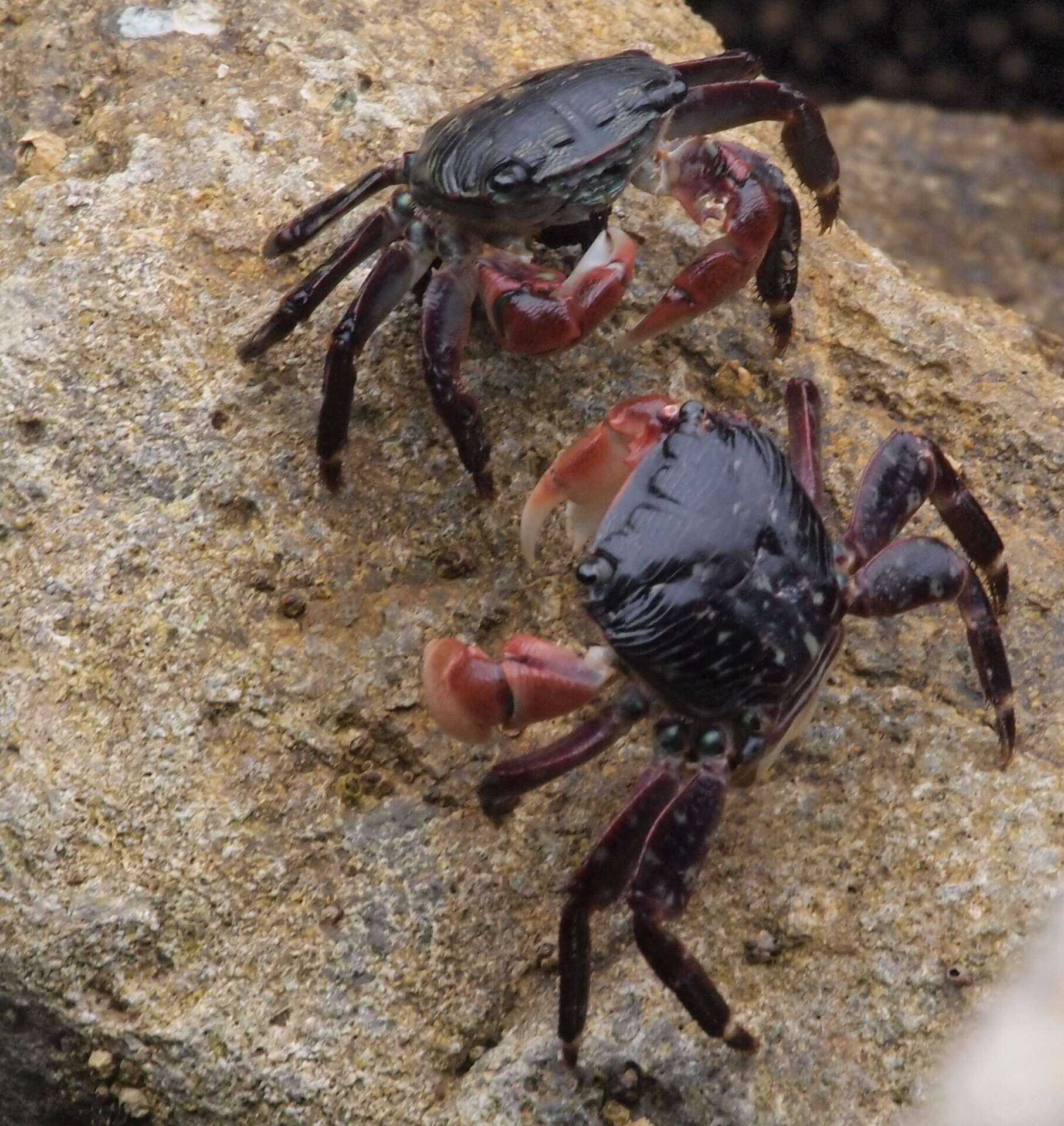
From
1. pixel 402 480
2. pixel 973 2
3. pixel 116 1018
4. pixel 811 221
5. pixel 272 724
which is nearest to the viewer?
pixel 116 1018

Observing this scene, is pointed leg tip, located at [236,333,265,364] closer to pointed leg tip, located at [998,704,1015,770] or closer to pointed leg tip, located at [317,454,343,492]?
pointed leg tip, located at [317,454,343,492]

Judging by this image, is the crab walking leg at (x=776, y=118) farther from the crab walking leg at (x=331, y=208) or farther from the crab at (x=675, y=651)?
the crab at (x=675, y=651)

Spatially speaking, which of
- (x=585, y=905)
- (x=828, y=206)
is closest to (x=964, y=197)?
(x=828, y=206)

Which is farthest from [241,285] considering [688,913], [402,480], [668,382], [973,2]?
[973,2]

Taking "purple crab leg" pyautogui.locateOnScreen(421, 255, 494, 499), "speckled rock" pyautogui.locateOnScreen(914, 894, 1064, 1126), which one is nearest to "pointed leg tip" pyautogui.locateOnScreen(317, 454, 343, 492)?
"purple crab leg" pyautogui.locateOnScreen(421, 255, 494, 499)

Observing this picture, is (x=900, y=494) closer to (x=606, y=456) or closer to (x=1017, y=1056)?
(x=606, y=456)

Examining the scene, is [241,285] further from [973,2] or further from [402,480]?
[973,2]
